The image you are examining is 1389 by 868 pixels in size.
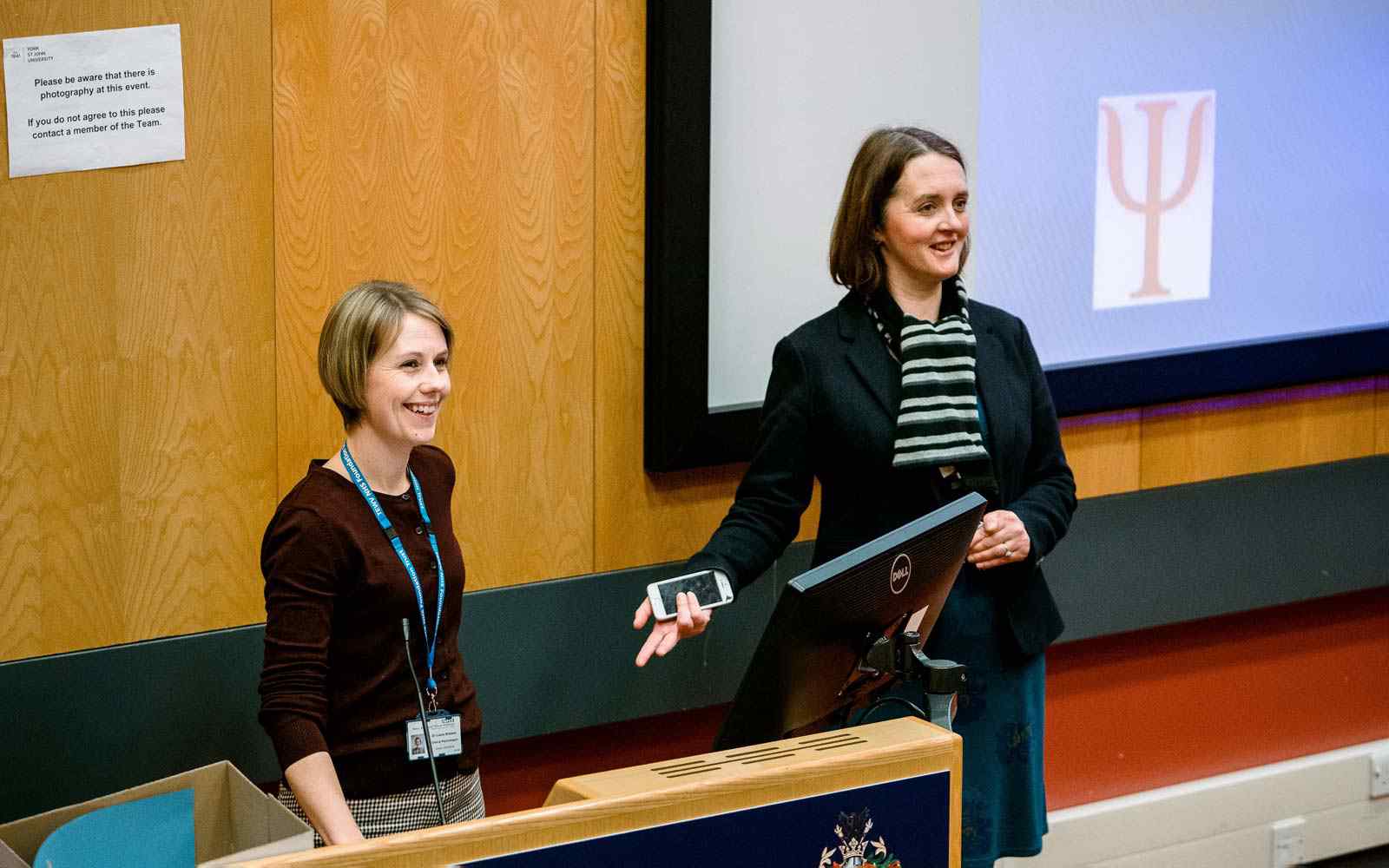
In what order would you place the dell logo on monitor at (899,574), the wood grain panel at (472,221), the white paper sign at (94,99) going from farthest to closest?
1. the wood grain panel at (472,221)
2. the white paper sign at (94,99)
3. the dell logo on monitor at (899,574)

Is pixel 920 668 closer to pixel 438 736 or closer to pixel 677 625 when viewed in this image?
pixel 677 625

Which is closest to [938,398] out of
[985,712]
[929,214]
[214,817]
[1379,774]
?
[929,214]

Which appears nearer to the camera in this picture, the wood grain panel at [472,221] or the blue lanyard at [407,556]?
the blue lanyard at [407,556]

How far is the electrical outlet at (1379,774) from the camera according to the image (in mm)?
3924

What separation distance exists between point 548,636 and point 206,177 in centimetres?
97

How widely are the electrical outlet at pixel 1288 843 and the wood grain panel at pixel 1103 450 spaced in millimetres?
1011

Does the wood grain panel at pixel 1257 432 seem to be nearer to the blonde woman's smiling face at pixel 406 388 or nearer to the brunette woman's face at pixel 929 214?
the brunette woman's face at pixel 929 214

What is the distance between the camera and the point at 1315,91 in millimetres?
3549

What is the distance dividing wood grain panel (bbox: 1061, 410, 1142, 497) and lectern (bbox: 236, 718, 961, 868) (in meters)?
1.74

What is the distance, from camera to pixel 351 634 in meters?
1.99

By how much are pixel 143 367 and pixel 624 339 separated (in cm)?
83

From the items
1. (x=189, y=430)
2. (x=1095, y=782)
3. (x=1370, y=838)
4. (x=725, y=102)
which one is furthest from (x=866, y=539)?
(x=1370, y=838)

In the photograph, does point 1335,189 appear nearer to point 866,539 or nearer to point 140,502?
point 866,539

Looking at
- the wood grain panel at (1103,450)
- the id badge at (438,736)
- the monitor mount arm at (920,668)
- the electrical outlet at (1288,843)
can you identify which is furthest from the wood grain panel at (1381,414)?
the id badge at (438,736)
